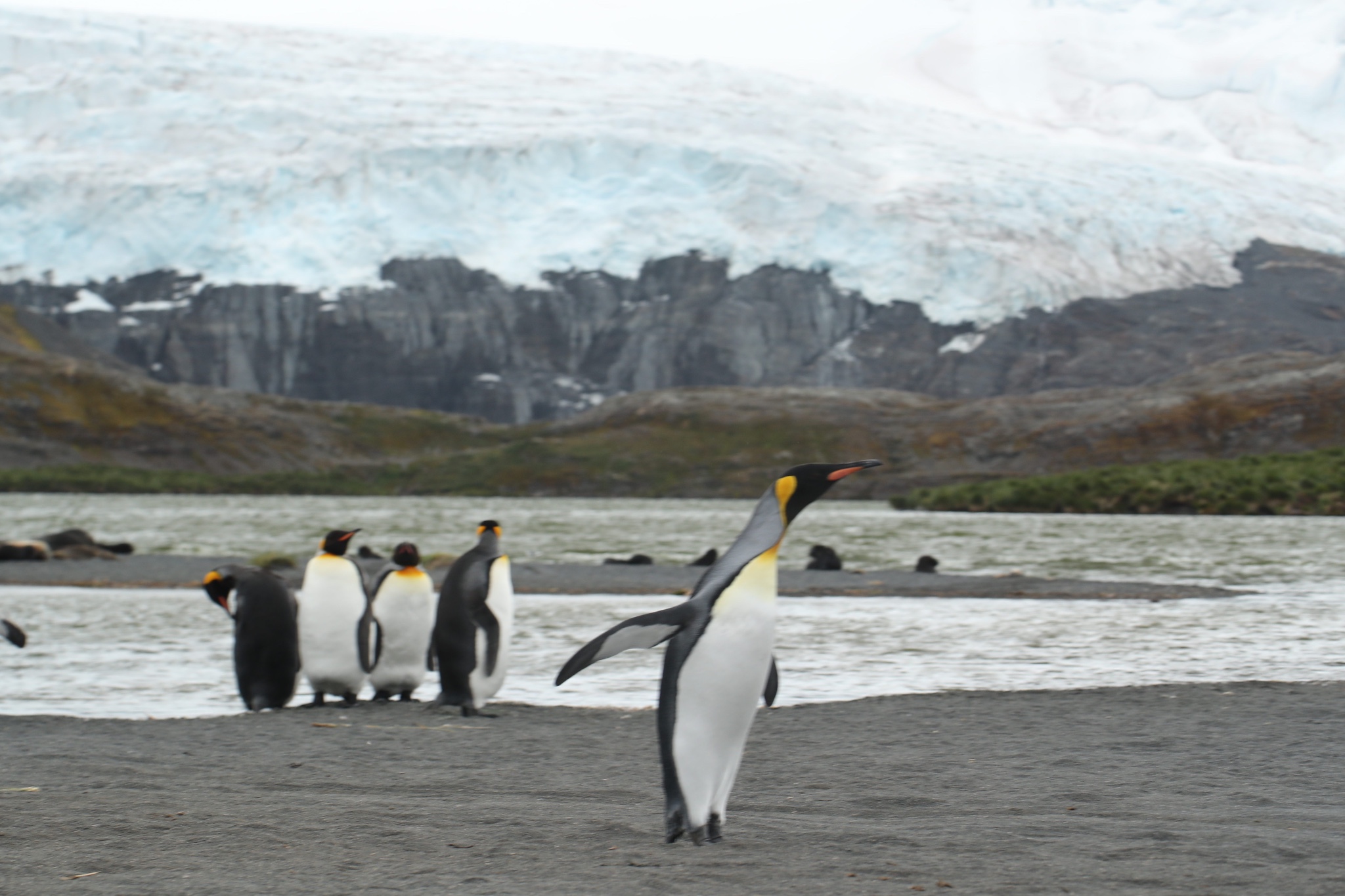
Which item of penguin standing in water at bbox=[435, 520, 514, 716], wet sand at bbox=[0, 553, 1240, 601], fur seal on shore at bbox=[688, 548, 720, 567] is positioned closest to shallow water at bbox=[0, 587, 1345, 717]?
penguin standing in water at bbox=[435, 520, 514, 716]

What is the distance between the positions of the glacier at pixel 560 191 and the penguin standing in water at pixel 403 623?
361 feet

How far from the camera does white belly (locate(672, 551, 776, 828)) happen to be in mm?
4918

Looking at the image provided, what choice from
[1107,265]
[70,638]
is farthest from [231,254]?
[70,638]

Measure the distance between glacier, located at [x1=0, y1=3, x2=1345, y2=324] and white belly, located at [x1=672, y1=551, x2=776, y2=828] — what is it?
376 feet

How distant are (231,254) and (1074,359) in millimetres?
87074

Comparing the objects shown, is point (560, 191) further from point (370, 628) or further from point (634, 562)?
point (370, 628)

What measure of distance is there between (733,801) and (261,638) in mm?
4838

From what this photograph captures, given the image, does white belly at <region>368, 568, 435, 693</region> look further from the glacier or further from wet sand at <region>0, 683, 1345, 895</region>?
the glacier

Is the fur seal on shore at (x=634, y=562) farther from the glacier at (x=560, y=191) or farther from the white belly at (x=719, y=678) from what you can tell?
the glacier at (x=560, y=191)

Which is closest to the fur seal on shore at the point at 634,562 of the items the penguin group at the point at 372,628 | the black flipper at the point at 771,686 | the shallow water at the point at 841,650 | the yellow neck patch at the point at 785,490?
the shallow water at the point at 841,650

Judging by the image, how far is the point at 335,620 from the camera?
973 cm

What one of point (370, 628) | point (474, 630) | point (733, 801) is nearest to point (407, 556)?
point (370, 628)

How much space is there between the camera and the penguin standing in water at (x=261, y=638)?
9.59 m

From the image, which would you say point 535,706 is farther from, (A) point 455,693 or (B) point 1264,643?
(B) point 1264,643
